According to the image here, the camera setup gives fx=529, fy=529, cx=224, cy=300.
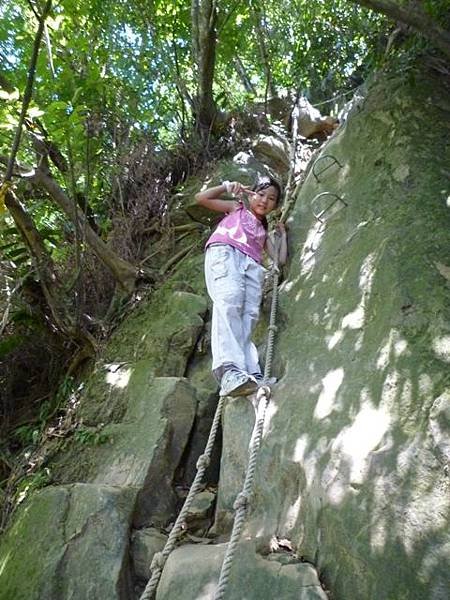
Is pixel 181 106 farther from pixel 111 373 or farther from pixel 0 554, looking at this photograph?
pixel 0 554

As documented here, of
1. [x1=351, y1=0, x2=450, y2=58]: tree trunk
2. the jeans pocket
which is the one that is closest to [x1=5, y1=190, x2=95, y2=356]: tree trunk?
the jeans pocket

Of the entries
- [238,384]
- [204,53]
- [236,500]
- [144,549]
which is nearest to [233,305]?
[238,384]

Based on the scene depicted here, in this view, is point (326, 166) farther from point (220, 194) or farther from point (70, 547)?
point (70, 547)

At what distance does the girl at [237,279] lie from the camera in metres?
3.39

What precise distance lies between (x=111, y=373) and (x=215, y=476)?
53.3 inches

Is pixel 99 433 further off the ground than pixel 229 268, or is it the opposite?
pixel 229 268

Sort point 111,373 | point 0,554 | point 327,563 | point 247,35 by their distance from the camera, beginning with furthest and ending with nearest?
1. point 247,35
2. point 111,373
3. point 0,554
4. point 327,563

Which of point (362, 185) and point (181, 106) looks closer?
point (362, 185)

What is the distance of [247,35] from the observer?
8.11m

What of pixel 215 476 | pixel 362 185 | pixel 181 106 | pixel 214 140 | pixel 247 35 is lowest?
pixel 215 476

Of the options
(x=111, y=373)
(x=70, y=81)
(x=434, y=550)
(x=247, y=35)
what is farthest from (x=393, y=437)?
(x=247, y=35)

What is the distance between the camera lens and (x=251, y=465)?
8.50ft

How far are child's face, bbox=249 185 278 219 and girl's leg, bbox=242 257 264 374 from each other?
560 millimetres

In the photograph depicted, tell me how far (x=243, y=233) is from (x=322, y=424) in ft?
6.26
